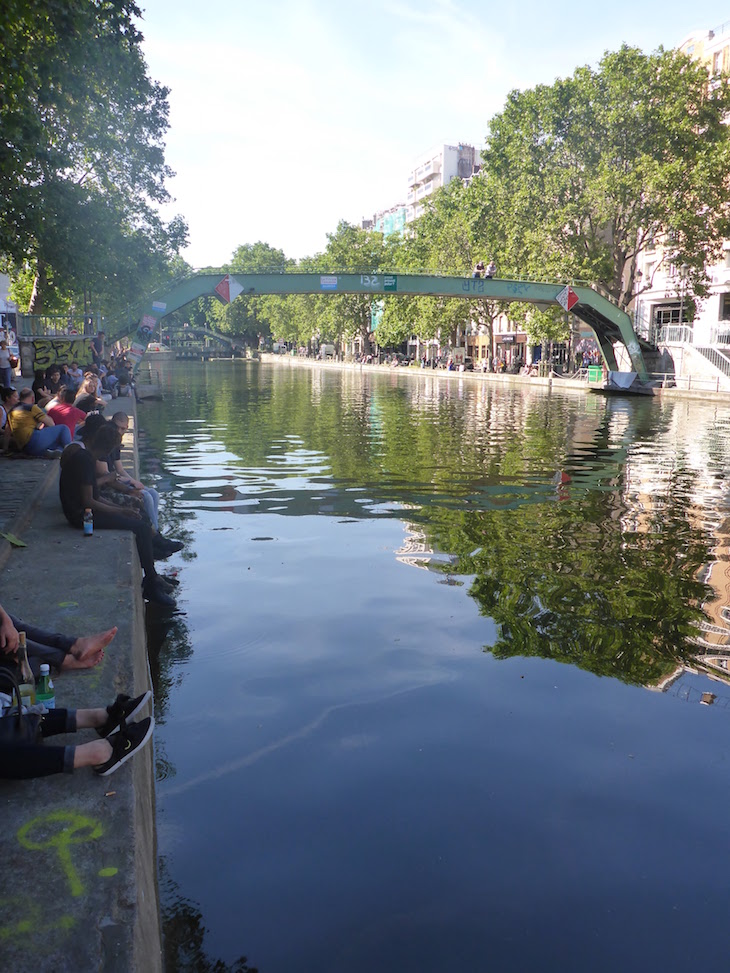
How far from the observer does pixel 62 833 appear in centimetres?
312

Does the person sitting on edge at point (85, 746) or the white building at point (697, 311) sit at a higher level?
the white building at point (697, 311)

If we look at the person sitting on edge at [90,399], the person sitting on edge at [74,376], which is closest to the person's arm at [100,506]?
the person sitting on edge at [90,399]

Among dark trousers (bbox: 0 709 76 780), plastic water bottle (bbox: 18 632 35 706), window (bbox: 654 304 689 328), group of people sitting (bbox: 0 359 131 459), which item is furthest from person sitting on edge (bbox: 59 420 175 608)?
window (bbox: 654 304 689 328)

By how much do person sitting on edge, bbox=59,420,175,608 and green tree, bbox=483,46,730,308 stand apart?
1467 inches

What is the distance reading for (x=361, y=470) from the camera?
15297 mm

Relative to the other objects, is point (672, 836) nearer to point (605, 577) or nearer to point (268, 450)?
point (605, 577)

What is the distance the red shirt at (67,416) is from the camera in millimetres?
12922

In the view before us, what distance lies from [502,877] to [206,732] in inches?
79.6

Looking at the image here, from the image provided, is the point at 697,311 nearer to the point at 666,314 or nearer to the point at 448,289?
the point at 666,314

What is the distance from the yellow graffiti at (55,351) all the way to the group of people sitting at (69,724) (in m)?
23.6

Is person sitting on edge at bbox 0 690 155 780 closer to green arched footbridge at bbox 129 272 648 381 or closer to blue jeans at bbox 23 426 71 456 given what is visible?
blue jeans at bbox 23 426 71 456

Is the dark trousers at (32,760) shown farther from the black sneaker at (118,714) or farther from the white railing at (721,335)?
the white railing at (721,335)

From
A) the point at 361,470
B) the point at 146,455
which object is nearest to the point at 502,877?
the point at 361,470

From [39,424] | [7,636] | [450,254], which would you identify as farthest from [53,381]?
[450,254]
